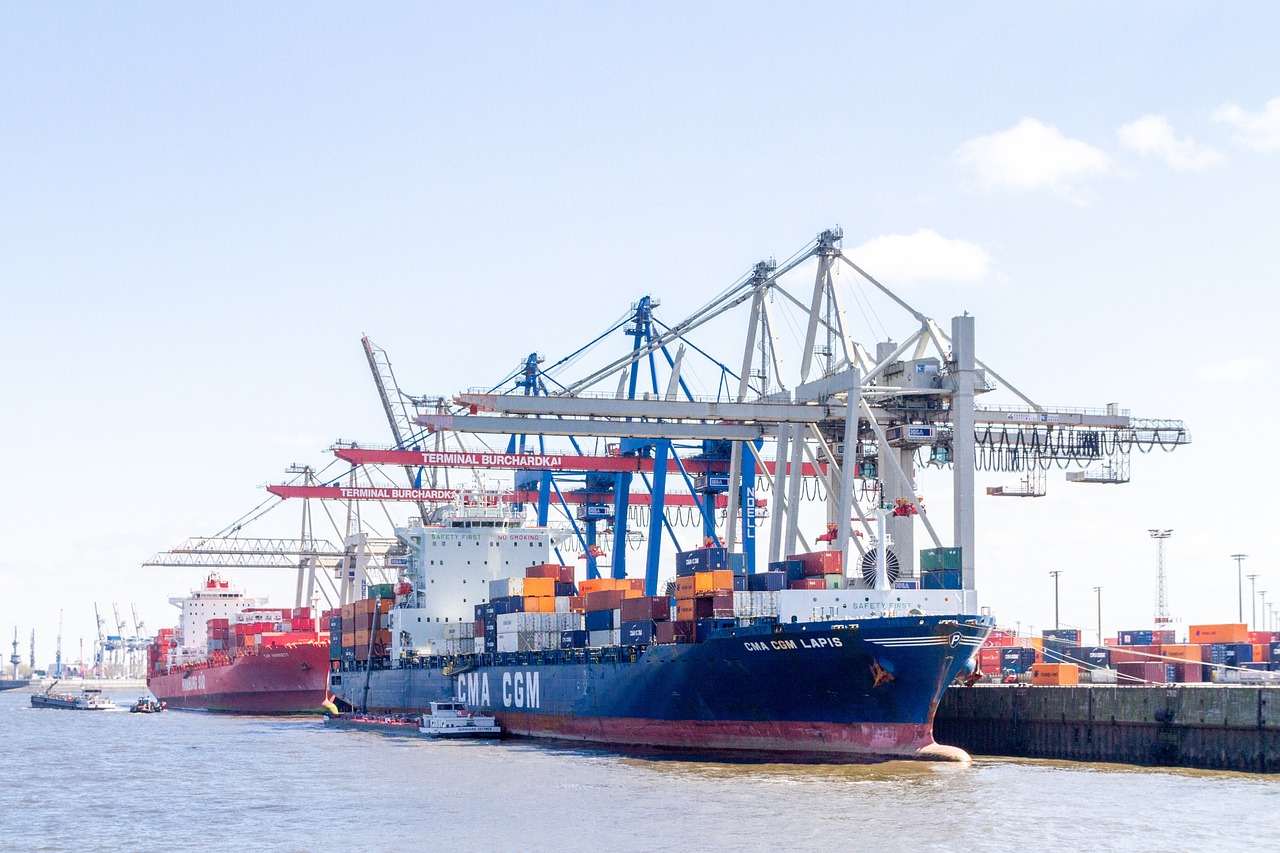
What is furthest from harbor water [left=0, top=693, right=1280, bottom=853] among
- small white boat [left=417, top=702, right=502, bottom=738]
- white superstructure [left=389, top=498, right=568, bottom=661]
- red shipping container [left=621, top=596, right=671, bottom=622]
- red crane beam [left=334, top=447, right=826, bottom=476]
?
red crane beam [left=334, top=447, right=826, bottom=476]

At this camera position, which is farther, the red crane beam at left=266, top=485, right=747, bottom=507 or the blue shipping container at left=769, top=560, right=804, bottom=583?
the red crane beam at left=266, top=485, right=747, bottom=507

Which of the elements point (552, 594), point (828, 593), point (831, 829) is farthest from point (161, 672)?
point (831, 829)

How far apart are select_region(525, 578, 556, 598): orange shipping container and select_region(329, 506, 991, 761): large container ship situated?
74mm

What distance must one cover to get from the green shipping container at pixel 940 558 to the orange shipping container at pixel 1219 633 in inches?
598

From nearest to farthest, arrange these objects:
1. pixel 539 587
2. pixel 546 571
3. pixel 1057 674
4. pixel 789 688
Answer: pixel 789 688, pixel 1057 674, pixel 539 587, pixel 546 571

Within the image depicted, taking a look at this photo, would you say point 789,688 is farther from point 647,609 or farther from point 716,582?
point 647,609

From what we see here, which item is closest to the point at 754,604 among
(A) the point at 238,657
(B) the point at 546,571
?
(B) the point at 546,571

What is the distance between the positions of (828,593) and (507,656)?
14447 mm

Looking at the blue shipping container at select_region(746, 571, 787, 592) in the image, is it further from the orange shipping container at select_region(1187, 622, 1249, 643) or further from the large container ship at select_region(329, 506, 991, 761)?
the orange shipping container at select_region(1187, 622, 1249, 643)

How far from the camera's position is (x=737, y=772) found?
36000 mm

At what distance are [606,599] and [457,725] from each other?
8.01m

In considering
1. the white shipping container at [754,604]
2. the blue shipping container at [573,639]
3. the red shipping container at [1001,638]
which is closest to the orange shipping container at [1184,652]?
the red shipping container at [1001,638]

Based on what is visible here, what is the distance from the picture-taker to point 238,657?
77.3 m

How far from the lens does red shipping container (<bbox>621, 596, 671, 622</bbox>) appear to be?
42750 millimetres
